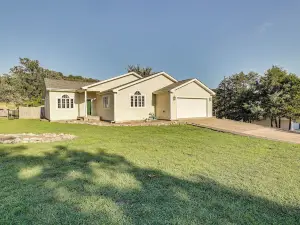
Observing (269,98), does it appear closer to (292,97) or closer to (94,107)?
(292,97)

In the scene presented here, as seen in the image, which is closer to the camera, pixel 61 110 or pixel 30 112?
pixel 61 110

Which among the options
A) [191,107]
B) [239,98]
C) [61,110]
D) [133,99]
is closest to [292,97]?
[239,98]

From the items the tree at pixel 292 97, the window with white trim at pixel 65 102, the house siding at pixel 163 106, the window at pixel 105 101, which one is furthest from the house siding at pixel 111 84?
the tree at pixel 292 97

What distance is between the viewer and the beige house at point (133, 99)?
17016 mm

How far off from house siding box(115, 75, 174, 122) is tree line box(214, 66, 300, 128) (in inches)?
389

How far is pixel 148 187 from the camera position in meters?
3.84

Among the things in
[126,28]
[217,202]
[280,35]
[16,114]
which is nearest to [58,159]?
[217,202]

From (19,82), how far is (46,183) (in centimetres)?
4309

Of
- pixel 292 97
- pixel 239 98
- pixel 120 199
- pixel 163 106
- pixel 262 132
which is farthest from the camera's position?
pixel 239 98

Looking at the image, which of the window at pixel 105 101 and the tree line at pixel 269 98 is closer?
the window at pixel 105 101

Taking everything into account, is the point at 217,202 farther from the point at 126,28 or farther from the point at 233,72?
the point at 233,72

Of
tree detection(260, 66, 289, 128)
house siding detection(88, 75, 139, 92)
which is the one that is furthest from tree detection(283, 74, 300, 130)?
house siding detection(88, 75, 139, 92)

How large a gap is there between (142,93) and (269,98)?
14.1m

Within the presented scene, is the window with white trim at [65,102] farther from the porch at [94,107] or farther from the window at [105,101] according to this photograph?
the window at [105,101]
